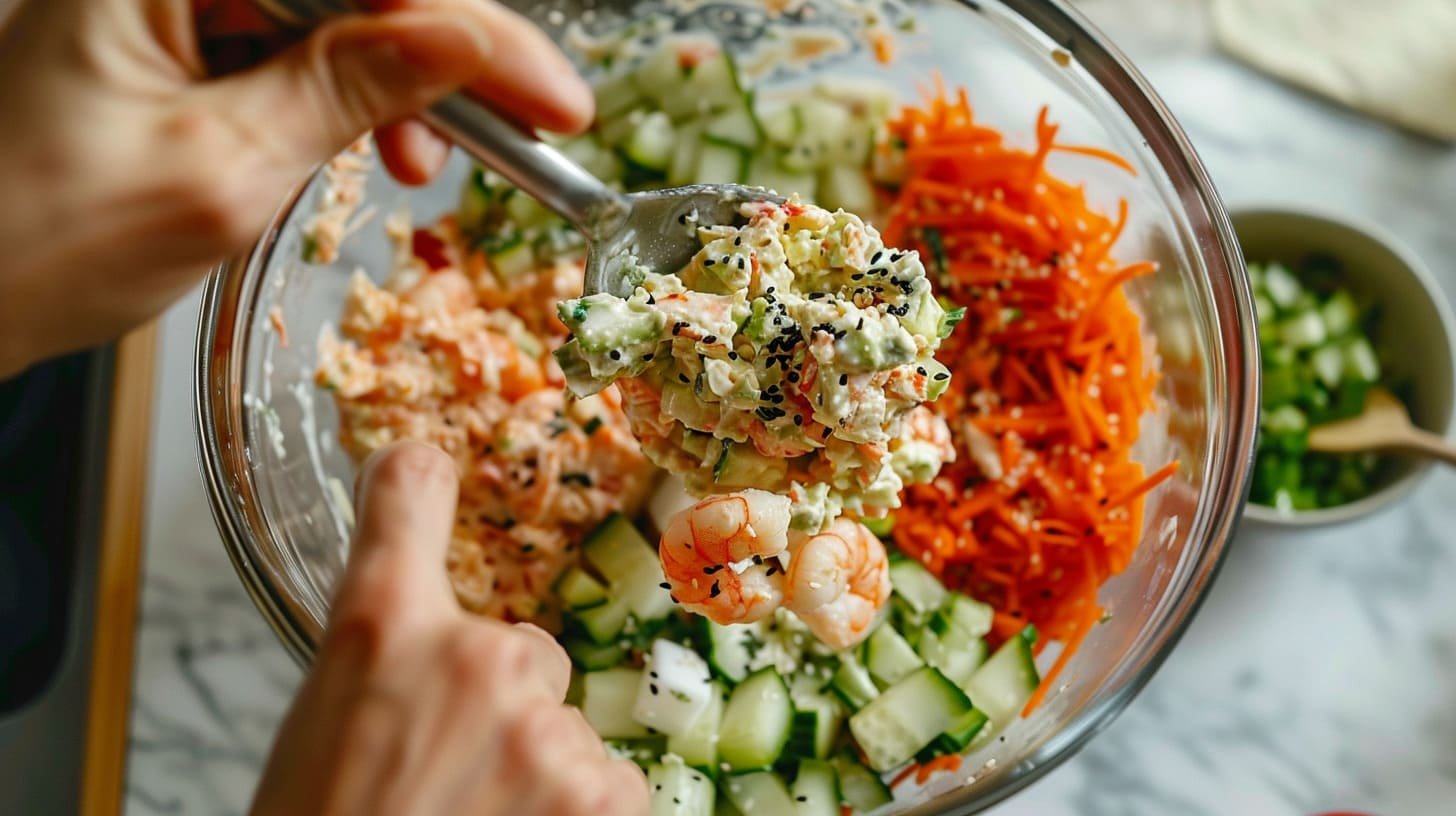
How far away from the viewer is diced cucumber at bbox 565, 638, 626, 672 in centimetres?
172

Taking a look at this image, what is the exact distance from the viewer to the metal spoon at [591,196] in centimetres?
122

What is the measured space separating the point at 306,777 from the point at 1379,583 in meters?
1.88

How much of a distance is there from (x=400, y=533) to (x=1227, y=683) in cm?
155

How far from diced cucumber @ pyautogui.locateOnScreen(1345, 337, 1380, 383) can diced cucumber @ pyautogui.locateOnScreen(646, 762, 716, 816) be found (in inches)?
52.4

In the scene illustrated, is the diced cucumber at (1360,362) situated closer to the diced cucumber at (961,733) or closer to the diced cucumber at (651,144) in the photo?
the diced cucumber at (961,733)

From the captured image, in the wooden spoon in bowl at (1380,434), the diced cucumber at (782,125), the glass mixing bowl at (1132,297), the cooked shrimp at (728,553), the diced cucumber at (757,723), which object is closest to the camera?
the cooked shrimp at (728,553)

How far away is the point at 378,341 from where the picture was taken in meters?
1.79

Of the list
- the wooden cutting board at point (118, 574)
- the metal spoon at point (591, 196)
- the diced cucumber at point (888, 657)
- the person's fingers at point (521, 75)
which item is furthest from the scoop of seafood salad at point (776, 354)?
the wooden cutting board at point (118, 574)

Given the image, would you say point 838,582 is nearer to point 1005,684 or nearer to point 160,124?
point 1005,684

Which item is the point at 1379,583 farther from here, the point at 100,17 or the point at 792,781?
the point at 100,17

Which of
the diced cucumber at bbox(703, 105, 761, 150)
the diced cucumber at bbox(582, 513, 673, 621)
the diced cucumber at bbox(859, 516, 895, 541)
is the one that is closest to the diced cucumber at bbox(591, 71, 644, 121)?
the diced cucumber at bbox(703, 105, 761, 150)

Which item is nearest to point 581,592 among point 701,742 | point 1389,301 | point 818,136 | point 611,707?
point 611,707

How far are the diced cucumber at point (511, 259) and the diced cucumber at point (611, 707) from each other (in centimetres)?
67

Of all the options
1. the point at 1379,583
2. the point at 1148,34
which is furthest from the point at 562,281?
the point at 1379,583
